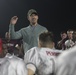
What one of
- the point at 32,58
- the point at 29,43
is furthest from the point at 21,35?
the point at 32,58

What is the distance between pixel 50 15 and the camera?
26.2 ft

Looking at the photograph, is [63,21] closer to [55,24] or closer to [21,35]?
[55,24]

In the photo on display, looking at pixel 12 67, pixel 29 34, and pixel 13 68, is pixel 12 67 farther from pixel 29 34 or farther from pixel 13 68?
pixel 29 34

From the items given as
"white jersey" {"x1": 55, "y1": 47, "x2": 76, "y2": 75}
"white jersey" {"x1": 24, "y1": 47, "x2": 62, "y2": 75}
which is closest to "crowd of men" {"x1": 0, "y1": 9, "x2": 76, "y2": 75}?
"white jersey" {"x1": 24, "y1": 47, "x2": 62, "y2": 75}

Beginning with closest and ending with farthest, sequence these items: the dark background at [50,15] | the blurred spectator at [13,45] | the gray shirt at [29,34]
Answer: the gray shirt at [29,34] → the blurred spectator at [13,45] → the dark background at [50,15]

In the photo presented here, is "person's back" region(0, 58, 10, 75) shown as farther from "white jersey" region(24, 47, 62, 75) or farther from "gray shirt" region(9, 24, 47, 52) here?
"gray shirt" region(9, 24, 47, 52)

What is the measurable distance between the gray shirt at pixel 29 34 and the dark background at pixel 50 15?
4.16m

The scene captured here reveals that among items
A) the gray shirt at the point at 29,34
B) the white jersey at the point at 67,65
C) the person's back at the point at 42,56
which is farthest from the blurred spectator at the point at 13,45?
the white jersey at the point at 67,65

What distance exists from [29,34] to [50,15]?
15.0 ft

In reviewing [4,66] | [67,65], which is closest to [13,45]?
[4,66]

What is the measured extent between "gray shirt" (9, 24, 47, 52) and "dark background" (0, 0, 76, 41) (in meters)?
4.16

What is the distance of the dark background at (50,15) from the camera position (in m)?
7.82

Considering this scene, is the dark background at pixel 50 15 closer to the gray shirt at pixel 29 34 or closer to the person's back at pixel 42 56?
the gray shirt at pixel 29 34

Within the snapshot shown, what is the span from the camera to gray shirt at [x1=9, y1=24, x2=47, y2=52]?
3.39m
